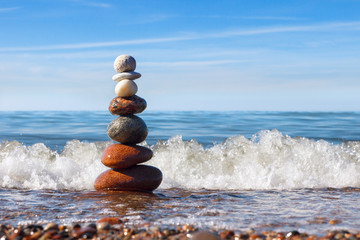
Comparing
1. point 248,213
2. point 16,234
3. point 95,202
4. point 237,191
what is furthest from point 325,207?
point 16,234

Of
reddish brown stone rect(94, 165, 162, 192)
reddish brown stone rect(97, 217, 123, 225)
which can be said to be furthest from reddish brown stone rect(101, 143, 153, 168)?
reddish brown stone rect(97, 217, 123, 225)

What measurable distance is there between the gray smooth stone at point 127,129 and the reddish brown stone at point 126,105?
0.36 feet

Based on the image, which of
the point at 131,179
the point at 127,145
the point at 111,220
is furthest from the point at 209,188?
the point at 111,220

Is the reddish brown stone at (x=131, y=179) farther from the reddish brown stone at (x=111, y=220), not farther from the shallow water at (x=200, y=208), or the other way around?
the reddish brown stone at (x=111, y=220)

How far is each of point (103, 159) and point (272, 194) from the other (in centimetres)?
285

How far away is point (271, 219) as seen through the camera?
545 centimetres

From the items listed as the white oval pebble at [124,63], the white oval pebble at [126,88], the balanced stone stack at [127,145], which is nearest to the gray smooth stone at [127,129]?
the balanced stone stack at [127,145]

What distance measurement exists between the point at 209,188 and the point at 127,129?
2069 millimetres

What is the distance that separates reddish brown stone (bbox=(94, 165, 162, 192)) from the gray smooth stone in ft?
1.66

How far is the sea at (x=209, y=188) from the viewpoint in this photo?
550cm

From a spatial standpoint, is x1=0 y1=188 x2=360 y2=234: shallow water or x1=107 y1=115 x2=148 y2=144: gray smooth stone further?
x1=107 y1=115 x2=148 y2=144: gray smooth stone

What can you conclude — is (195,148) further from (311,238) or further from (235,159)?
(311,238)

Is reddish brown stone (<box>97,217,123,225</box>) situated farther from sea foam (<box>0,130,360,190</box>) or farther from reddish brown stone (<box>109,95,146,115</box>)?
sea foam (<box>0,130,360,190</box>)

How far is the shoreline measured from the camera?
452 cm
